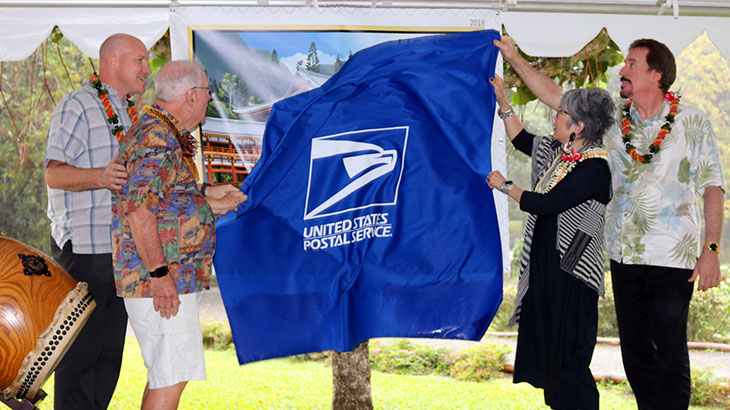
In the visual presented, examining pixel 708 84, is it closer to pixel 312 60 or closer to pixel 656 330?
pixel 656 330

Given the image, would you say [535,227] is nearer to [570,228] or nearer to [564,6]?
[570,228]

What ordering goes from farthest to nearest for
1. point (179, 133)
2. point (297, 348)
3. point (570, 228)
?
point (297, 348) < point (570, 228) < point (179, 133)

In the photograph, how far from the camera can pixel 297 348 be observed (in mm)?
3604

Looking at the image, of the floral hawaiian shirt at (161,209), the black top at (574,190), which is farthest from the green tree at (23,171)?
the black top at (574,190)

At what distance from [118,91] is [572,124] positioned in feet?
7.08

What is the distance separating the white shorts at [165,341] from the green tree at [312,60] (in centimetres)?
145

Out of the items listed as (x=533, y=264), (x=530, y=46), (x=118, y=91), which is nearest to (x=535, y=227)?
(x=533, y=264)

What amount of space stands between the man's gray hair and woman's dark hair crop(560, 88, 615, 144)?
66.5 inches

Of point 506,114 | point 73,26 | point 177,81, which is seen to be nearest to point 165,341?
point 177,81

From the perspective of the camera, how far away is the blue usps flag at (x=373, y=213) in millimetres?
3537

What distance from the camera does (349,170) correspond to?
3559 mm

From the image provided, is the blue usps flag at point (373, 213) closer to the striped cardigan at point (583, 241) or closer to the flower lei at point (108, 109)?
the striped cardigan at point (583, 241)

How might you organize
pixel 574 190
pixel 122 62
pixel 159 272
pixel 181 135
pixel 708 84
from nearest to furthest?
1. pixel 159 272
2. pixel 181 135
3. pixel 574 190
4. pixel 122 62
5. pixel 708 84

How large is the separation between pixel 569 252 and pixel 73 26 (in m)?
2.69
